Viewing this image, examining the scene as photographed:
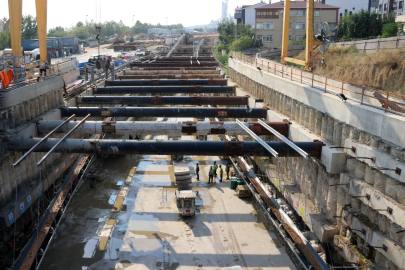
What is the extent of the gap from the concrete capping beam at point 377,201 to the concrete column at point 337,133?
1.90 m

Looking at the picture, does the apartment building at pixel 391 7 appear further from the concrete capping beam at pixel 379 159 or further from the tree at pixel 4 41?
the tree at pixel 4 41

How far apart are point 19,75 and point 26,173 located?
692 centimetres

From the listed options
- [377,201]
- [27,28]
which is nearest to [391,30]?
[377,201]

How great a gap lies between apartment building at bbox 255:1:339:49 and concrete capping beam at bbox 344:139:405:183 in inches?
2326

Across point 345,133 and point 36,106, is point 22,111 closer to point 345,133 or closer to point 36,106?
point 36,106

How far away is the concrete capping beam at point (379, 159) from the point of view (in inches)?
492

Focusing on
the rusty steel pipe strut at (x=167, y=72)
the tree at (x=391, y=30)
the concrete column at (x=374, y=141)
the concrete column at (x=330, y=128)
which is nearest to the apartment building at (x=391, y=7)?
the tree at (x=391, y=30)

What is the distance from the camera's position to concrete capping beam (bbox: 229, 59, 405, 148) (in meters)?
12.9

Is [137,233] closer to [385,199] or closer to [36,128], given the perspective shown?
[36,128]

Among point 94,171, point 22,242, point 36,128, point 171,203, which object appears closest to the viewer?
point 22,242

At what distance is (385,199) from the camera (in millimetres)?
13094

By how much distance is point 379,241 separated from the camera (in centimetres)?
1330

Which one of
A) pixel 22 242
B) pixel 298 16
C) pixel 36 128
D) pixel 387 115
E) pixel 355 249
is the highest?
pixel 298 16

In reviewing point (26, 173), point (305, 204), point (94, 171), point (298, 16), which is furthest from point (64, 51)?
point (305, 204)
